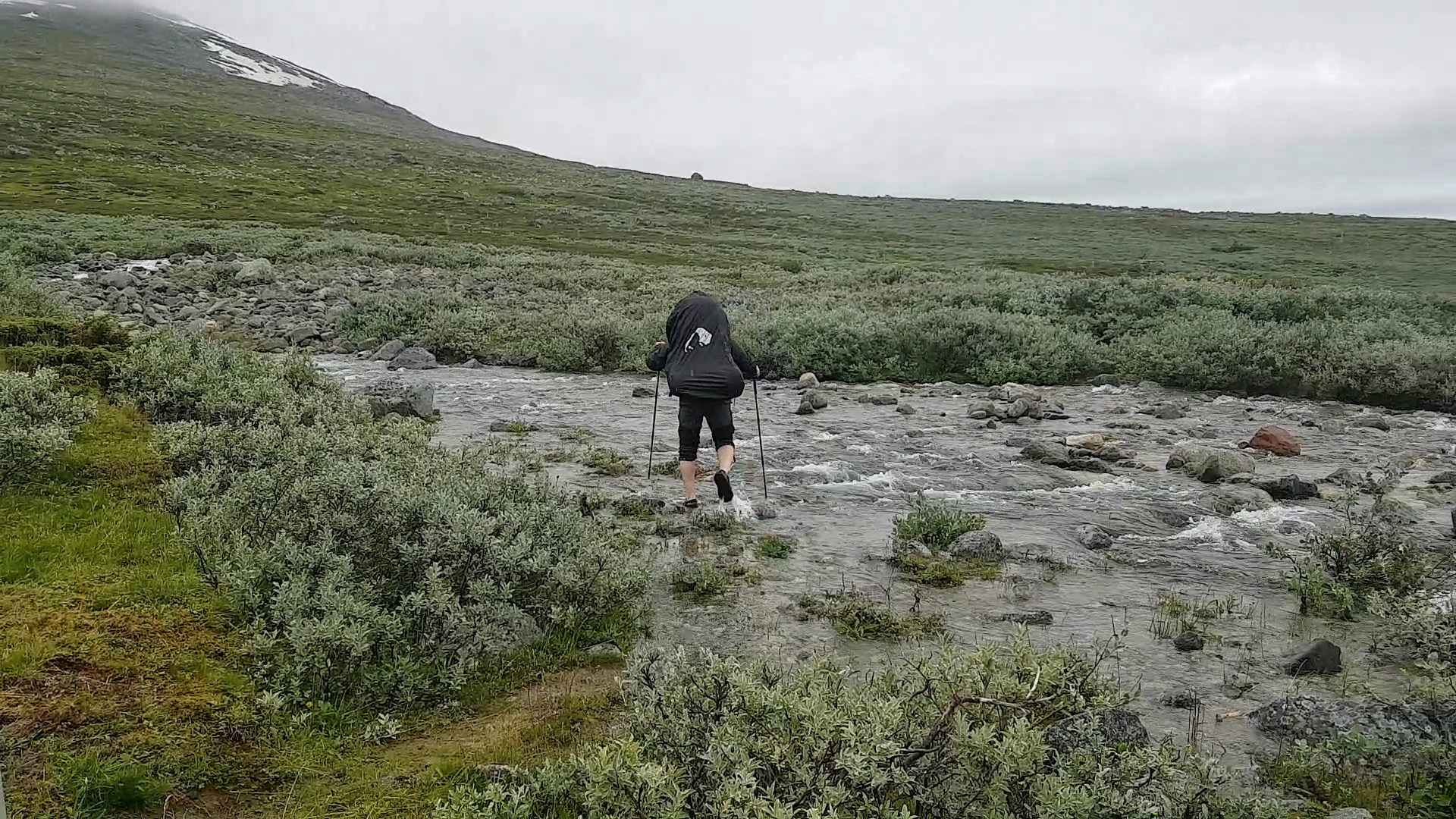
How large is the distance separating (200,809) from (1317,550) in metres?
8.07

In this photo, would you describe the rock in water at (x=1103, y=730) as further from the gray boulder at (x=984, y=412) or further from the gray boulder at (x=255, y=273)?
the gray boulder at (x=255, y=273)

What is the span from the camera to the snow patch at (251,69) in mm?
164000

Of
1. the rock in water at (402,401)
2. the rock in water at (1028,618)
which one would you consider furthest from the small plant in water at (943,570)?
the rock in water at (402,401)

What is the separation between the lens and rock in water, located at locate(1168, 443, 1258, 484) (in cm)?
1091

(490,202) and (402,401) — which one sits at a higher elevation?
(490,202)

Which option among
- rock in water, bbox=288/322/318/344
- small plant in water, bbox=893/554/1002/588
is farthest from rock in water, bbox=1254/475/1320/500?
rock in water, bbox=288/322/318/344

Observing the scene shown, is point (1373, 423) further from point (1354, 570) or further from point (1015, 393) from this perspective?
point (1354, 570)

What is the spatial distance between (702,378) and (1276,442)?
8.40 meters

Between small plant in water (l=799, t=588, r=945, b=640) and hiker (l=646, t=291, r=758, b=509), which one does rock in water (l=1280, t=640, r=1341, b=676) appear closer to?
small plant in water (l=799, t=588, r=945, b=640)

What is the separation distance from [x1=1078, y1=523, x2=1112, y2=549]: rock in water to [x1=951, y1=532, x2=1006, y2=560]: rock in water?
92 centimetres

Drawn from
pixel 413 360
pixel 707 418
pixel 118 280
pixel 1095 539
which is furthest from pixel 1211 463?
pixel 118 280

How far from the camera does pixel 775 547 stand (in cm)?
841

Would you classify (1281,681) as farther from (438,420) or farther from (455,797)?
(438,420)

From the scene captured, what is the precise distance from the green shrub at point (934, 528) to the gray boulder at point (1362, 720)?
3.44 m
